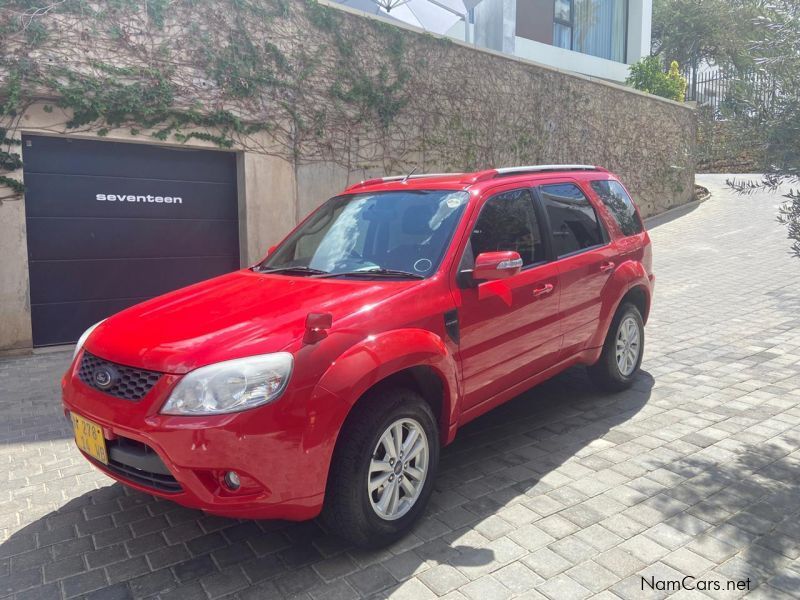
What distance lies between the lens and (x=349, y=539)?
2959mm

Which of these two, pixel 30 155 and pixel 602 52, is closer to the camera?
pixel 30 155

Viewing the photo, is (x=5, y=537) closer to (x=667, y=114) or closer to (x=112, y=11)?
(x=112, y=11)

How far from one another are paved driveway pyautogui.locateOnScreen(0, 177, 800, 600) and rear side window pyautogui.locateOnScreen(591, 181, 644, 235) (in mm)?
1396

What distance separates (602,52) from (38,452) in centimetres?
2321

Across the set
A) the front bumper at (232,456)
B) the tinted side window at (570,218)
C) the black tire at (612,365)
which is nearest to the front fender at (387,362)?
the front bumper at (232,456)

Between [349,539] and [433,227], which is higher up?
[433,227]

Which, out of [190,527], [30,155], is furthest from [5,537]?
[30,155]

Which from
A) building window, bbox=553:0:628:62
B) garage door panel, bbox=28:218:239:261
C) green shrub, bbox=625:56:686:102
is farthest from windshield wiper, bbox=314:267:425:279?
building window, bbox=553:0:628:62

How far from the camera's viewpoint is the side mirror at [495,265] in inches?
136

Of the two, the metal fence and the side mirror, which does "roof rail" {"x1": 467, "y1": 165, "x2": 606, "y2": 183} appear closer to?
the side mirror

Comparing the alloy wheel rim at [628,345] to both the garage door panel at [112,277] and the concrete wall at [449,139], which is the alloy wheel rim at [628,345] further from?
the garage door panel at [112,277]

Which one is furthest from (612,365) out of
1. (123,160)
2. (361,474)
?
(123,160)

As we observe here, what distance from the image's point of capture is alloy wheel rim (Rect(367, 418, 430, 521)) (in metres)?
3.03

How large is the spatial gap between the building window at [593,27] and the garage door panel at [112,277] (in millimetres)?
17075
